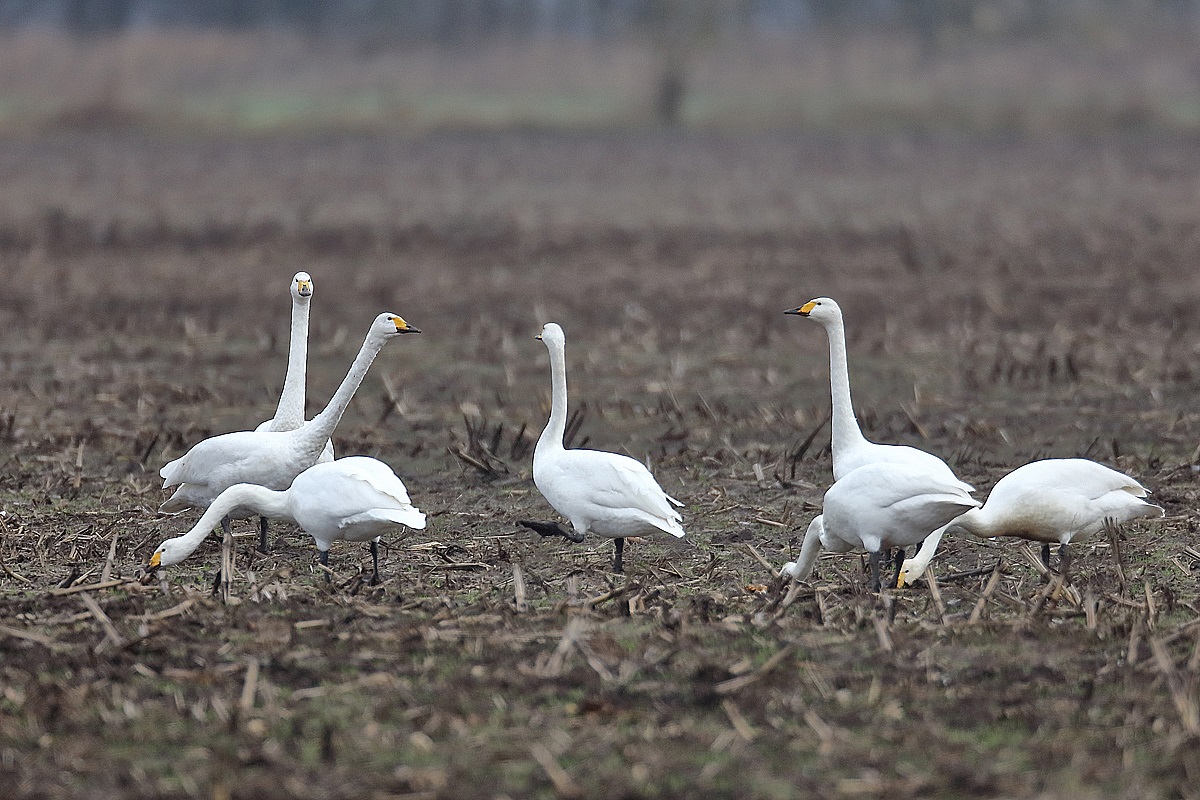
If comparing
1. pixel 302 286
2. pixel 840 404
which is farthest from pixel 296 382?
pixel 840 404

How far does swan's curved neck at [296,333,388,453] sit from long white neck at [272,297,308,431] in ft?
1.06

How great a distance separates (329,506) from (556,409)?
1.51 m

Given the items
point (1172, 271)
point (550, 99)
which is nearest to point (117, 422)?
point (1172, 271)

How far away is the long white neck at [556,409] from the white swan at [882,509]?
1.43 metres

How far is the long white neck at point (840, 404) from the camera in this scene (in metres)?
7.95

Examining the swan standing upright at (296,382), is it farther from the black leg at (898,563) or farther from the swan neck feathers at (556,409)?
the black leg at (898,563)

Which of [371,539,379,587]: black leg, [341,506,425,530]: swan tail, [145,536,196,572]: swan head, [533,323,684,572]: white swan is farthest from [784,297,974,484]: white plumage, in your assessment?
[145,536,196,572]: swan head

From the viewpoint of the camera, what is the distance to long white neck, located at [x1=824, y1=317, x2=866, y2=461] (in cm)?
795

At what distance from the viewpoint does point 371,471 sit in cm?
706

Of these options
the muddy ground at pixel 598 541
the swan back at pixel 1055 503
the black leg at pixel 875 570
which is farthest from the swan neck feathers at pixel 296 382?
the swan back at pixel 1055 503

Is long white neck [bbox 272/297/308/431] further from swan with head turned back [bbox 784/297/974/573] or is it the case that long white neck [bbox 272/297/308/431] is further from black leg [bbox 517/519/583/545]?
swan with head turned back [bbox 784/297/974/573]

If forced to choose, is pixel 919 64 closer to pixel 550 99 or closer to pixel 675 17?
pixel 675 17

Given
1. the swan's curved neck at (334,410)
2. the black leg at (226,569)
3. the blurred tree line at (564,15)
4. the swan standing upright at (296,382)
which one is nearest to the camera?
the black leg at (226,569)

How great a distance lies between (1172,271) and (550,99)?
27031 millimetres
